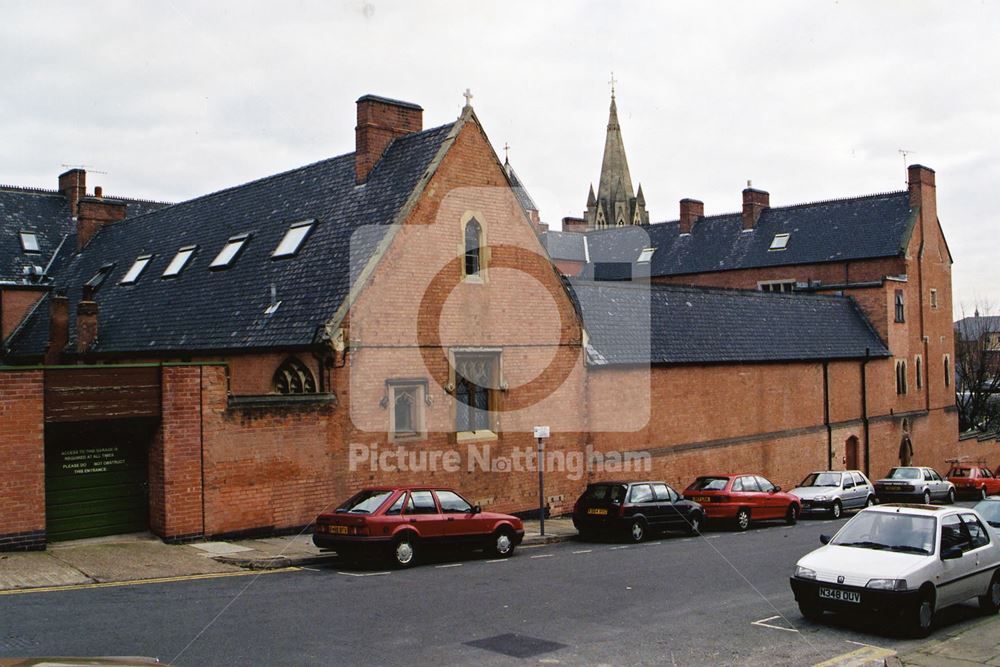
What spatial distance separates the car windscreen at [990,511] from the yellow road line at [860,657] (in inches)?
300

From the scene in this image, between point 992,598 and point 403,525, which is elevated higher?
point 403,525

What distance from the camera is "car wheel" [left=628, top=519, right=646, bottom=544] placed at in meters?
20.1

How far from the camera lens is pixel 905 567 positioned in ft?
36.4

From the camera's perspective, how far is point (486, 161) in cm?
2230

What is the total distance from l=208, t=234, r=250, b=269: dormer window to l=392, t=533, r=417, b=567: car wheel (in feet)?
38.3

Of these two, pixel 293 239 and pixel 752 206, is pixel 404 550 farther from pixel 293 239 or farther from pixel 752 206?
pixel 752 206

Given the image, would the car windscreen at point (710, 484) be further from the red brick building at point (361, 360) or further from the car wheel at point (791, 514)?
the car wheel at point (791, 514)

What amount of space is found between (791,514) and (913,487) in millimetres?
9712

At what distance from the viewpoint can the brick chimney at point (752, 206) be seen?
56.3 meters

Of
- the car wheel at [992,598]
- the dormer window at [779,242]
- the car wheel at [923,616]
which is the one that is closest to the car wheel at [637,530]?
the car wheel at [992,598]

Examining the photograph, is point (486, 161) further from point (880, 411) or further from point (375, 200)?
point (880, 411)

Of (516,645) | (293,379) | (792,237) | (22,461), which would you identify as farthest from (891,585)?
(792,237)

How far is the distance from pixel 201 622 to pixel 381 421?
8.96 metres

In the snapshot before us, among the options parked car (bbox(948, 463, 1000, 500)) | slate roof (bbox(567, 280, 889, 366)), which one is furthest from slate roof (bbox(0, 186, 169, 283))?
parked car (bbox(948, 463, 1000, 500))
